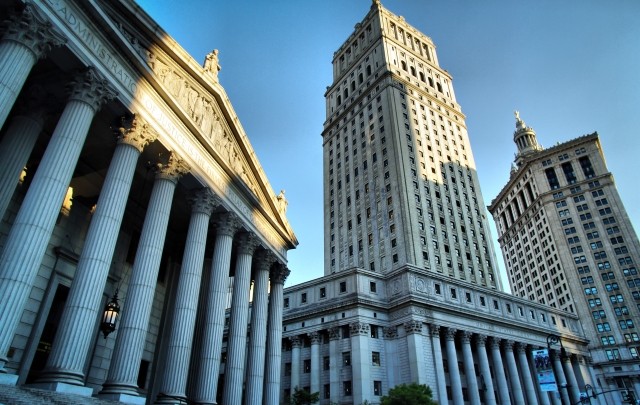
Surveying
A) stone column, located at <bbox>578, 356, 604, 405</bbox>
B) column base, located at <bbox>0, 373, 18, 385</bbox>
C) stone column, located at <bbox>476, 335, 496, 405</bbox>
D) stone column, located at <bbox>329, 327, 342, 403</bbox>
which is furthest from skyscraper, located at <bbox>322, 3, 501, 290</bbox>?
column base, located at <bbox>0, 373, 18, 385</bbox>

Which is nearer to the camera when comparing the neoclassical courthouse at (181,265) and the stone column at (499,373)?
the neoclassical courthouse at (181,265)

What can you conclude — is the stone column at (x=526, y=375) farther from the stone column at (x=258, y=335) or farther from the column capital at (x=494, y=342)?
the stone column at (x=258, y=335)

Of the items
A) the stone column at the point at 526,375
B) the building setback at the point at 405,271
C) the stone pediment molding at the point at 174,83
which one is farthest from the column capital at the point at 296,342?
the stone column at the point at 526,375

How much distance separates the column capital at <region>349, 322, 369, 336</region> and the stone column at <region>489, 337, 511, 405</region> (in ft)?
64.9

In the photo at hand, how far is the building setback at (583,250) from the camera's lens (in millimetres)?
87125

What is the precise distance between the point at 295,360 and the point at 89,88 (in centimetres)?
4861

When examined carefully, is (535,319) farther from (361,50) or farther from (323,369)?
(361,50)

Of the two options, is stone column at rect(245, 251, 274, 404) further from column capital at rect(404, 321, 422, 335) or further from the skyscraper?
the skyscraper

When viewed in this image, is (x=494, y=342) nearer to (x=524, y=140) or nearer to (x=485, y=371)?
(x=485, y=371)

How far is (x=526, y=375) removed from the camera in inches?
2403

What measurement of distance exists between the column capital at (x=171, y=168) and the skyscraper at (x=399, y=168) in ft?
152

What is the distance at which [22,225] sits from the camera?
1462cm

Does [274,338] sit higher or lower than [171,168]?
lower

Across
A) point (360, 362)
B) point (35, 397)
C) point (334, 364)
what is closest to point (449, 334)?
point (360, 362)
